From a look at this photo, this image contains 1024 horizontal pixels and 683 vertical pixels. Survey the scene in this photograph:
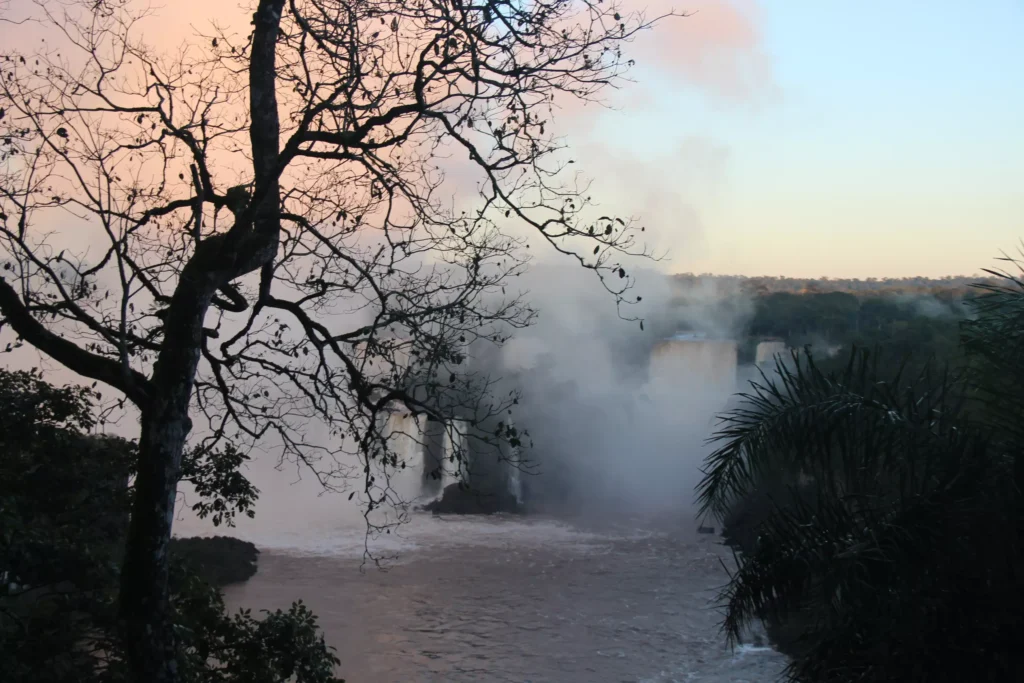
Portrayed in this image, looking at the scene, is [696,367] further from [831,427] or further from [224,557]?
[831,427]

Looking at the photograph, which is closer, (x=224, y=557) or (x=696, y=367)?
(x=224, y=557)

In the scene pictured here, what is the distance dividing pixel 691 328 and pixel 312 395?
39088 mm

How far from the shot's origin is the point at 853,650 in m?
5.04

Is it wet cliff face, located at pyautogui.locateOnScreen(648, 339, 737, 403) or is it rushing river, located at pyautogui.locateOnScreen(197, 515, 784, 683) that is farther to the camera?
wet cliff face, located at pyautogui.locateOnScreen(648, 339, 737, 403)

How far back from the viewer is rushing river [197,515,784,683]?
677 inches

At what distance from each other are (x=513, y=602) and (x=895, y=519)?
1801 cm

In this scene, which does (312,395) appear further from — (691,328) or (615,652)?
(691,328)

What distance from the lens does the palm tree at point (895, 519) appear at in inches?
185

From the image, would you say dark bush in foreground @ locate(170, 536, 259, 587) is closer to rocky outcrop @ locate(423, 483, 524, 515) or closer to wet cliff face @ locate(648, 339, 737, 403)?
rocky outcrop @ locate(423, 483, 524, 515)

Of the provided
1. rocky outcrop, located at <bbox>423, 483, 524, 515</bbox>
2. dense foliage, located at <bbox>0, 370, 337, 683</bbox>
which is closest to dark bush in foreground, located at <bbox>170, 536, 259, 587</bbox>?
rocky outcrop, located at <bbox>423, 483, 524, 515</bbox>

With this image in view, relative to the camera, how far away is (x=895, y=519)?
16.2 feet

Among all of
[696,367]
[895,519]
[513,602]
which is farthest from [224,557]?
[696,367]

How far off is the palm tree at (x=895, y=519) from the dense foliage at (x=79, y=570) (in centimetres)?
284

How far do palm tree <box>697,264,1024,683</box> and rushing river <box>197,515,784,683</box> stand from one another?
11548mm
